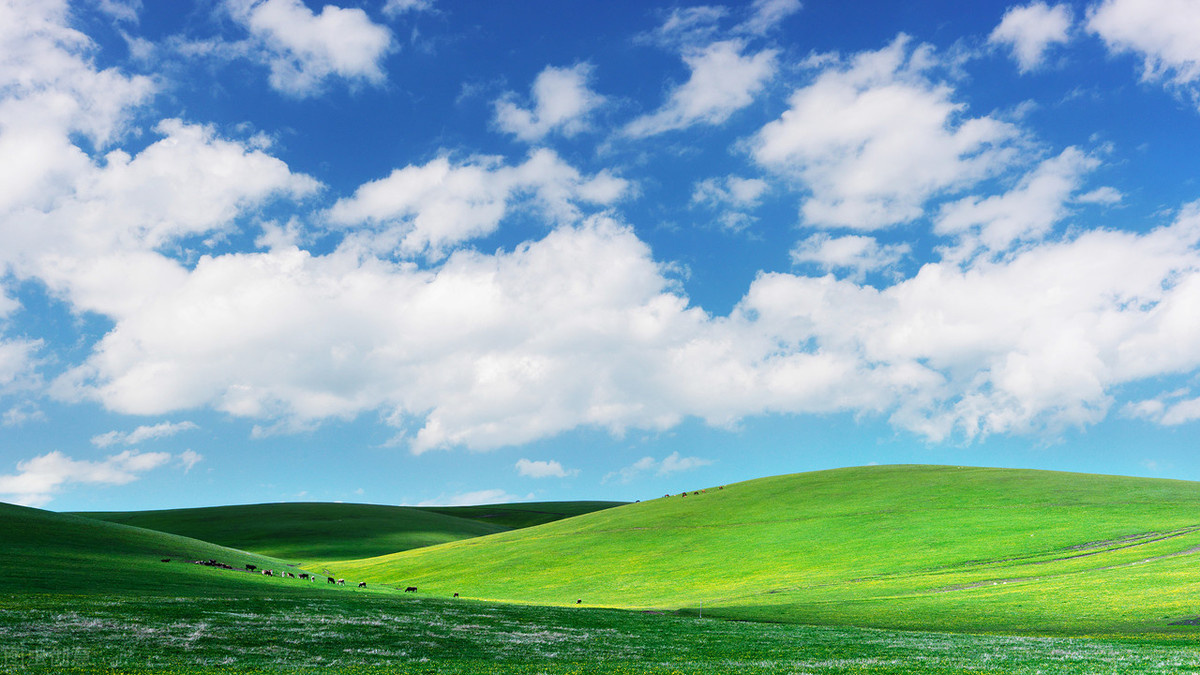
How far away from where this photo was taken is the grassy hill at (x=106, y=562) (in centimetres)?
4250

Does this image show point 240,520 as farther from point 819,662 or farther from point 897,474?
point 819,662

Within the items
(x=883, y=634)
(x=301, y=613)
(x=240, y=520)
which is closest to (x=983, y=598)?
(x=883, y=634)

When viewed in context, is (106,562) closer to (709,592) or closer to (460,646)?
(460,646)

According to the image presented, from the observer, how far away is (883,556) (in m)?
66.9

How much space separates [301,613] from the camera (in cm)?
3747

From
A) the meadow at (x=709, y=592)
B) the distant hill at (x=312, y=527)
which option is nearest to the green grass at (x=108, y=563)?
the meadow at (x=709, y=592)

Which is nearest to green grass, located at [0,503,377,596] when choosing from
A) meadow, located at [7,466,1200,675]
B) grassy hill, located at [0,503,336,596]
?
grassy hill, located at [0,503,336,596]

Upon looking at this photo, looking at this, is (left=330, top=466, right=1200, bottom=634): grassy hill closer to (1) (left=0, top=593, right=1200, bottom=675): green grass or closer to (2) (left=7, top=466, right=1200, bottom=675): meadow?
(2) (left=7, top=466, right=1200, bottom=675): meadow

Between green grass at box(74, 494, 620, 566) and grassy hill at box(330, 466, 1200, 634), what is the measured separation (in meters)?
25.2

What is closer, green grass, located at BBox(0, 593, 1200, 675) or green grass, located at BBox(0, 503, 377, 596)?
green grass, located at BBox(0, 593, 1200, 675)

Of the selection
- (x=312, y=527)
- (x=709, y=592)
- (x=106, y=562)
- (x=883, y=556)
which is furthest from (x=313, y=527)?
(x=883, y=556)

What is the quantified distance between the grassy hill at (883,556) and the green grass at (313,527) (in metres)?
25.2

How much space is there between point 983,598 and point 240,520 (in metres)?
156

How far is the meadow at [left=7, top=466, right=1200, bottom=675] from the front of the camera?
27328 mm
